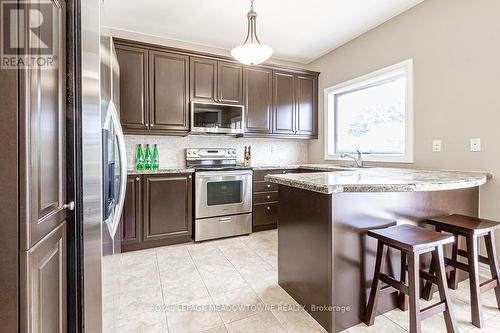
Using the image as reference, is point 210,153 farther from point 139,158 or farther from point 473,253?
point 473,253

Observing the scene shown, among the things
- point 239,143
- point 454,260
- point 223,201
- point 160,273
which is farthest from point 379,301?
point 239,143

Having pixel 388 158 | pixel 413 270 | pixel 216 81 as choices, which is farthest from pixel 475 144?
pixel 216 81

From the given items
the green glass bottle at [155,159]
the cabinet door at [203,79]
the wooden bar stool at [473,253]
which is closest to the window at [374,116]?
the wooden bar stool at [473,253]

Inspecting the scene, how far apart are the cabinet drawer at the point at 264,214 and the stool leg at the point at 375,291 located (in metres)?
2.00

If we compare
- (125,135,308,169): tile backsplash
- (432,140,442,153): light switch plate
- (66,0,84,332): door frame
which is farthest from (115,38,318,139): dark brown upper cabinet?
(66,0,84,332): door frame

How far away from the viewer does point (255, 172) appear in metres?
3.46

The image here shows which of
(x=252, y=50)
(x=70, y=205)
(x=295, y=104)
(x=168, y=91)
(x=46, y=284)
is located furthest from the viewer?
(x=295, y=104)

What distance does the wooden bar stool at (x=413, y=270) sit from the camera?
4.42 ft

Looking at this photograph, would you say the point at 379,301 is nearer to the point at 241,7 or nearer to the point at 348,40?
the point at 241,7

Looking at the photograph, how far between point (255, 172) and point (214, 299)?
1852mm

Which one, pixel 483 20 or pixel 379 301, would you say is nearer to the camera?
pixel 379 301

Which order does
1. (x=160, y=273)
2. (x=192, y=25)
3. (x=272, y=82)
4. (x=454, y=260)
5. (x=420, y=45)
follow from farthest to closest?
(x=272, y=82), (x=192, y=25), (x=420, y=45), (x=160, y=273), (x=454, y=260)

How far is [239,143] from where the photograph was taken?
153 inches

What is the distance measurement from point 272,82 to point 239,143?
1041 millimetres
